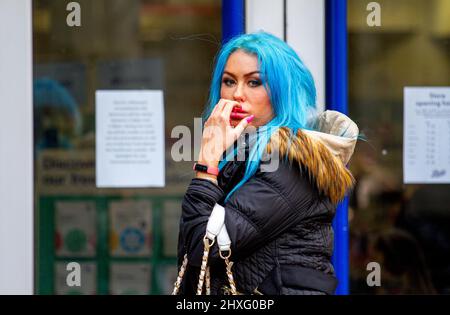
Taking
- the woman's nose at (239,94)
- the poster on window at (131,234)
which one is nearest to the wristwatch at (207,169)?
the woman's nose at (239,94)

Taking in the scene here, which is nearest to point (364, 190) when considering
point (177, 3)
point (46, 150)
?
point (177, 3)

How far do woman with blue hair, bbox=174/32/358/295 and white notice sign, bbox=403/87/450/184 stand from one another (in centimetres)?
127

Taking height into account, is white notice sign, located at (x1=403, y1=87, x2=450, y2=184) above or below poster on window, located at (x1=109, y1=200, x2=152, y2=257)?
above

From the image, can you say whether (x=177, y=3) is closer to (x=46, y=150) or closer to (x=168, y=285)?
(x=46, y=150)

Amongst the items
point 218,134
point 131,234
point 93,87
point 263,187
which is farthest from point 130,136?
point 263,187

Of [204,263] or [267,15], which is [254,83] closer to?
[204,263]

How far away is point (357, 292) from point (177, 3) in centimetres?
155

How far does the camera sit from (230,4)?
324 cm

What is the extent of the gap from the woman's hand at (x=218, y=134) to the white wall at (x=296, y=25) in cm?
117

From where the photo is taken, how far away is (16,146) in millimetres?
3389

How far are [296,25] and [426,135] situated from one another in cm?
78

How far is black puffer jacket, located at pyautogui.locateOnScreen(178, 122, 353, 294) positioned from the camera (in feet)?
6.66

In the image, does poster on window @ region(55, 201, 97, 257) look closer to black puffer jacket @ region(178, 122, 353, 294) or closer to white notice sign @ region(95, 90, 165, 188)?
white notice sign @ region(95, 90, 165, 188)

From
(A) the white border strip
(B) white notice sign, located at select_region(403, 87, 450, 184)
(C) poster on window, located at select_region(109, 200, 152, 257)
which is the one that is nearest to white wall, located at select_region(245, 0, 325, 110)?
(A) the white border strip
